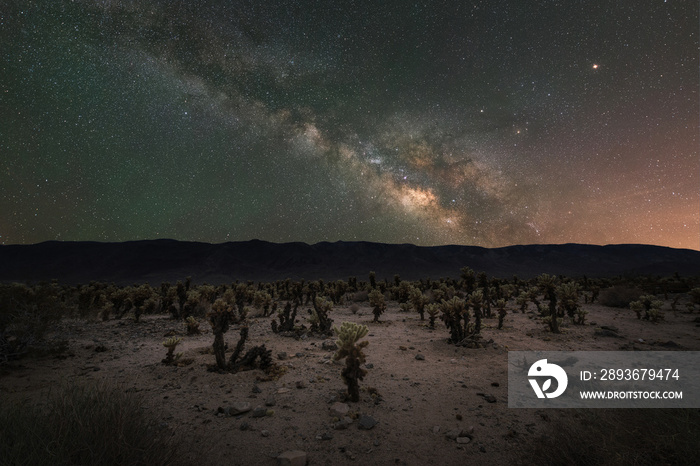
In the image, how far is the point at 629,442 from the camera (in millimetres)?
3887

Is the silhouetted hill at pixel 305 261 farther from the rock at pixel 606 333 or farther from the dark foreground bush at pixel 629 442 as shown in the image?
the dark foreground bush at pixel 629 442

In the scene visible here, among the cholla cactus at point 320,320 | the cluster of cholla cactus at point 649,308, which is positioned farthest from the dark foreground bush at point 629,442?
the cluster of cholla cactus at point 649,308

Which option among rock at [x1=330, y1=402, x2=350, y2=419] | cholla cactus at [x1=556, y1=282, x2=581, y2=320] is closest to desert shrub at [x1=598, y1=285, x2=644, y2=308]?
cholla cactus at [x1=556, y1=282, x2=581, y2=320]

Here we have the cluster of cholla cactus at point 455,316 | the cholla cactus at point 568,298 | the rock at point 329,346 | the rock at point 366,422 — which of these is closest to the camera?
the rock at point 366,422

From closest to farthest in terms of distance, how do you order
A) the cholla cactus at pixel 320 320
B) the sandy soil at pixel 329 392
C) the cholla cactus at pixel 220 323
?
the sandy soil at pixel 329 392 < the cholla cactus at pixel 220 323 < the cholla cactus at pixel 320 320

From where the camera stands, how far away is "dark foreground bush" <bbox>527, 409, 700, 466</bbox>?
3.41m

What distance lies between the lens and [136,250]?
4360 inches

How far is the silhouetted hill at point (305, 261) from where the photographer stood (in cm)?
9231

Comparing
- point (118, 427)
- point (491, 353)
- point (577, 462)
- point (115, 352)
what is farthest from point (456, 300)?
point (115, 352)

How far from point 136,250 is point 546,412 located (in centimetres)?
13604

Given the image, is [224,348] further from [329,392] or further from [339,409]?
[339,409]

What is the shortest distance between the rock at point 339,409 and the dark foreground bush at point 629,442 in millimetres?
3259

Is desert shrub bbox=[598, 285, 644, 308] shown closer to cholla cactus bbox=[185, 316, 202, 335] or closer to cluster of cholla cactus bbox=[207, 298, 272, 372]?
cluster of cholla cactus bbox=[207, 298, 272, 372]

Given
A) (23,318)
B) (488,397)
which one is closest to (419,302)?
(488,397)
